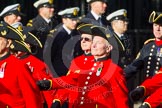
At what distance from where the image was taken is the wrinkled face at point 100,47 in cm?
1062

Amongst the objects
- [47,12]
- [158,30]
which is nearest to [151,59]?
[158,30]

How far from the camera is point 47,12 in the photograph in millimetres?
15578

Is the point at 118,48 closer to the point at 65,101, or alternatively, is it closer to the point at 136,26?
the point at 65,101

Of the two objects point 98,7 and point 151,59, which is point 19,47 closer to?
point 151,59

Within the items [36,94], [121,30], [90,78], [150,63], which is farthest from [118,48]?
[121,30]

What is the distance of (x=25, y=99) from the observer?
9.98 metres

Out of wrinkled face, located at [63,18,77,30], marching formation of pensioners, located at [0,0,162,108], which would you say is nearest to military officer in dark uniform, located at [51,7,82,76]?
wrinkled face, located at [63,18,77,30]

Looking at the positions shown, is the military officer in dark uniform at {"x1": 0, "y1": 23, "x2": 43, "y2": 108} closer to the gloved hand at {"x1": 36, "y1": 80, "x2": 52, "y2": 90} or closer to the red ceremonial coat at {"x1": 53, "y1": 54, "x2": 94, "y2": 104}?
the gloved hand at {"x1": 36, "y1": 80, "x2": 52, "y2": 90}

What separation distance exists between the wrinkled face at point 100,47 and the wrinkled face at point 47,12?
4848mm

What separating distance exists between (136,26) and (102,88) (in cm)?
778

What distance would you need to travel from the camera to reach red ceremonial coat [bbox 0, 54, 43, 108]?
9.97 m

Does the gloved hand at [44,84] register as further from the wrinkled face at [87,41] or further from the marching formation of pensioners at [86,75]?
the wrinkled face at [87,41]

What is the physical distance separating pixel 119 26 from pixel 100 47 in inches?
176

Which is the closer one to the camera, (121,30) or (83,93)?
(83,93)
